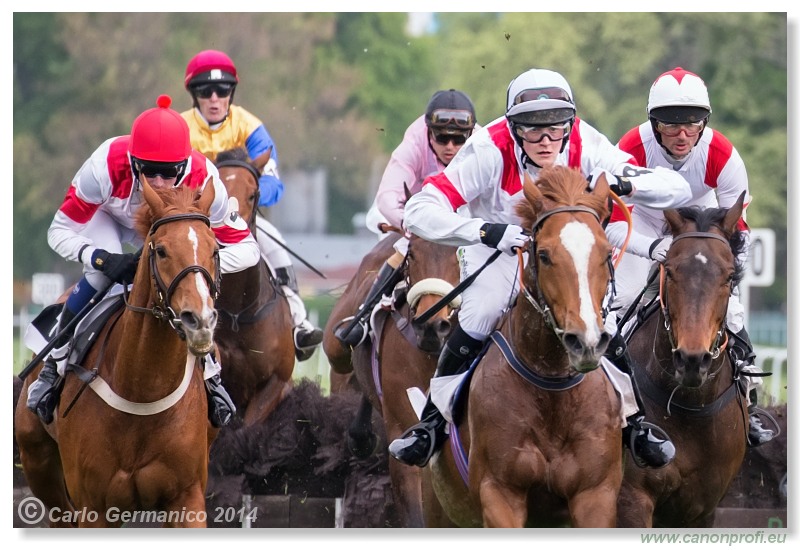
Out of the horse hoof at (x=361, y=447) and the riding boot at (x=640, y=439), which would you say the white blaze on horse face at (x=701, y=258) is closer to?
the riding boot at (x=640, y=439)

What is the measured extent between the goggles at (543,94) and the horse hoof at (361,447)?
3.54 metres

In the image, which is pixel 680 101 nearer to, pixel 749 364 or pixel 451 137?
pixel 749 364

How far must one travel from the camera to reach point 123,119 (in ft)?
96.5

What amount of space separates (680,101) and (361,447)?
317 centimetres

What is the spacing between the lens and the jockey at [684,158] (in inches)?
308

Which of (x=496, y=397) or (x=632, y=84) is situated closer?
(x=496, y=397)

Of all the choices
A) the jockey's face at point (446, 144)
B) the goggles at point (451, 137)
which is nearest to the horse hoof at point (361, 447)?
the jockey's face at point (446, 144)

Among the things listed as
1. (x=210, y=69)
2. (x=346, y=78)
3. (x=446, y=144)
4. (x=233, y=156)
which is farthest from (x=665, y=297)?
(x=346, y=78)

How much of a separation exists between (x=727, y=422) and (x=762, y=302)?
2153 centimetres

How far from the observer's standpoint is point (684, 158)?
795 cm

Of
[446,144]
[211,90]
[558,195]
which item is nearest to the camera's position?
[558,195]

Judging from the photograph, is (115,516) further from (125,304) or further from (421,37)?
(421,37)

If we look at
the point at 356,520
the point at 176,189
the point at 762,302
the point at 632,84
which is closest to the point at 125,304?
the point at 176,189

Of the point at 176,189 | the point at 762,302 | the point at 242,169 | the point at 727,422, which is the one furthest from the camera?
the point at 762,302
